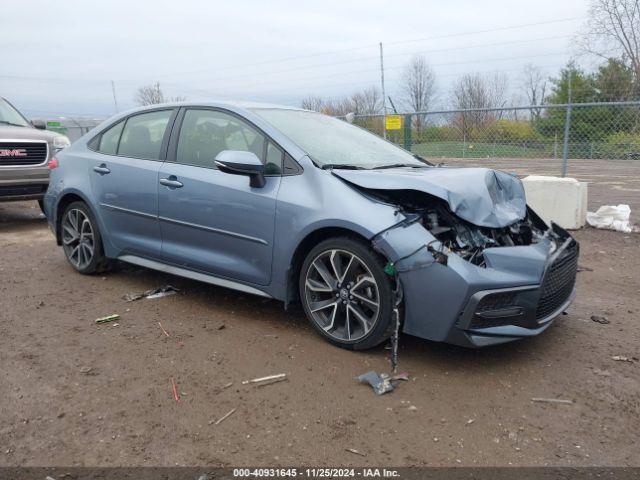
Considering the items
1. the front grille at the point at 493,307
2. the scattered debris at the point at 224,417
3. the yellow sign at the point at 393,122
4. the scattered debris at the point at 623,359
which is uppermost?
the yellow sign at the point at 393,122

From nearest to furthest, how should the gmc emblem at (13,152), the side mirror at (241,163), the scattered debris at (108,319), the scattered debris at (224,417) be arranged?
the scattered debris at (224,417), the side mirror at (241,163), the scattered debris at (108,319), the gmc emblem at (13,152)

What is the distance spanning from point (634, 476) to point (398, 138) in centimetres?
1053

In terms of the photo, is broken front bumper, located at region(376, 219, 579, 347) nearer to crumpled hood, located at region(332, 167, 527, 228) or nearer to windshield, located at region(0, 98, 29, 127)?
crumpled hood, located at region(332, 167, 527, 228)

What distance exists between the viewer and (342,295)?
136 inches

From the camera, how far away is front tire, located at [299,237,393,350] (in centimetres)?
326

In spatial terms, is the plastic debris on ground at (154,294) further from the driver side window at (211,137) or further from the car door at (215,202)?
the driver side window at (211,137)

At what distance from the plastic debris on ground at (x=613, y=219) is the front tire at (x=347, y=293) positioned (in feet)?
16.7

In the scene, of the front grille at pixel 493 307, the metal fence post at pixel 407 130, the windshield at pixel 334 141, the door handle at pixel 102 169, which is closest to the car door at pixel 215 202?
the windshield at pixel 334 141

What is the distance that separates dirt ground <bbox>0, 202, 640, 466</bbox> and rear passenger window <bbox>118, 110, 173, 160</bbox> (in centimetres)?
128

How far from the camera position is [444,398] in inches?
116

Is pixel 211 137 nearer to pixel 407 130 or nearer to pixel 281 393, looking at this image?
pixel 281 393

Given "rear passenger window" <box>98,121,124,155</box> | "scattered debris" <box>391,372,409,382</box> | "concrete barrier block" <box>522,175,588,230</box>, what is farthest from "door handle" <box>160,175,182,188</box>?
"concrete barrier block" <box>522,175,588,230</box>

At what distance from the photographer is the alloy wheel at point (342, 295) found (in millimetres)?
3350

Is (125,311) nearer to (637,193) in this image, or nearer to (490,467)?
(490,467)
